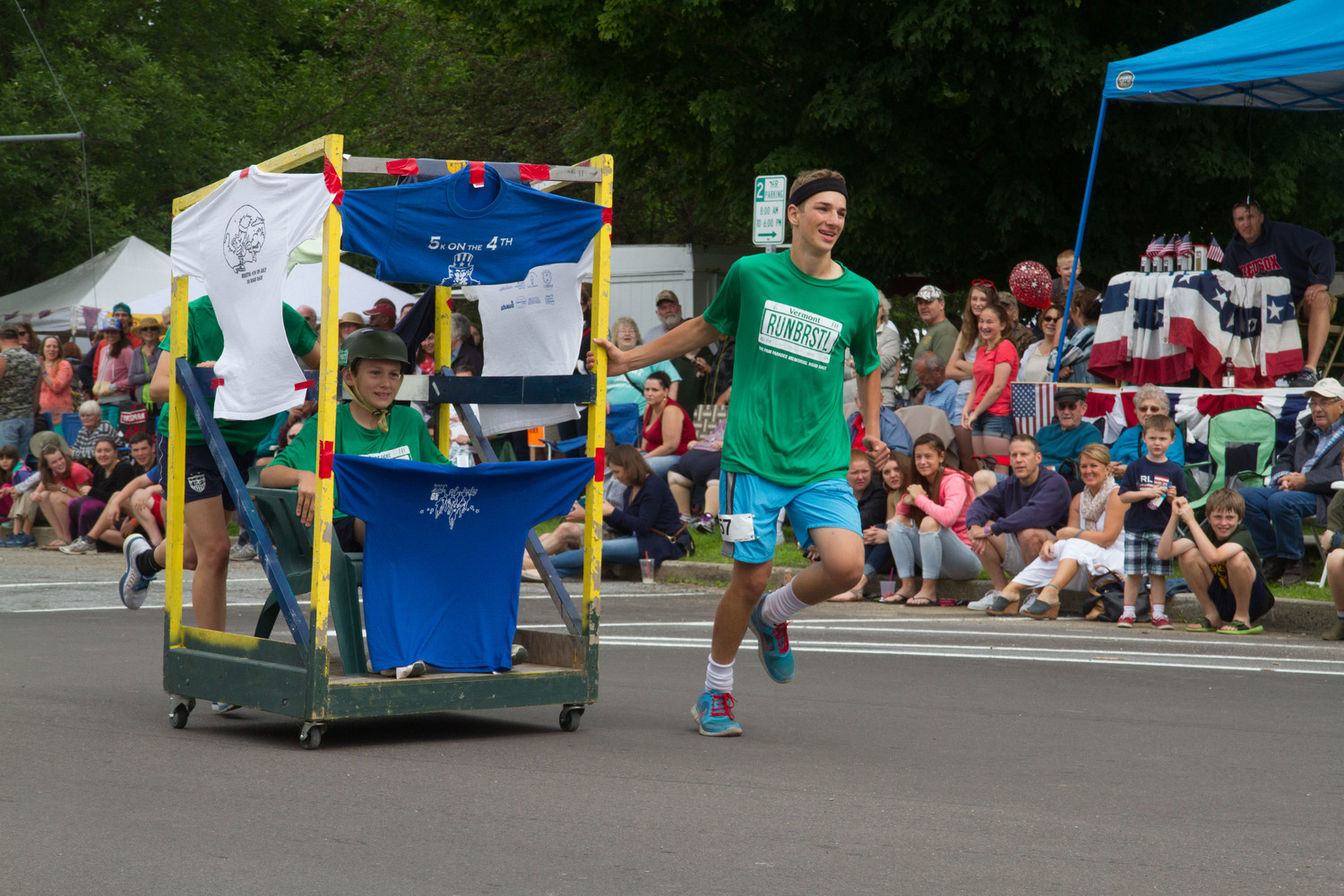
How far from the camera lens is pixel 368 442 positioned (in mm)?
7012

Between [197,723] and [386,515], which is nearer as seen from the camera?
[386,515]

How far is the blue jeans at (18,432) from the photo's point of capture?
2070 centimetres

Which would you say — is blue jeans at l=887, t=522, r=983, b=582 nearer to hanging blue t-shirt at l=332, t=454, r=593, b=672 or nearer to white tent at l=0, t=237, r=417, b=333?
hanging blue t-shirt at l=332, t=454, r=593, b=672

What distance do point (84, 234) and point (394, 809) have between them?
34919 mm

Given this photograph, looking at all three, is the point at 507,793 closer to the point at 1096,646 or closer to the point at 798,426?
the point at 798,426

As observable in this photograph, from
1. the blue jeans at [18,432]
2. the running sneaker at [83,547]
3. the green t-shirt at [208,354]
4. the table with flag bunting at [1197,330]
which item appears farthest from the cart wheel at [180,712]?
the blue jeans at [18,432]

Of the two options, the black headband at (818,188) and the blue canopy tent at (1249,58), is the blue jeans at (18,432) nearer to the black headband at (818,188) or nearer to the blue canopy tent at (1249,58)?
the blue canopy tent at (1249,58)

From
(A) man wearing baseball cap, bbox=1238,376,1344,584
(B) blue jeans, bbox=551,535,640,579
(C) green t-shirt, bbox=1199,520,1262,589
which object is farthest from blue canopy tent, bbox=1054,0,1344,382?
(B) blue jeans, bbox=551,535,640,579

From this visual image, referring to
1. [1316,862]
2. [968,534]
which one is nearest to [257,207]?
[1316,862]

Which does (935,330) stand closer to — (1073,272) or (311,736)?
(1073,272)

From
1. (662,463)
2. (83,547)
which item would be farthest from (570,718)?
(83,547)

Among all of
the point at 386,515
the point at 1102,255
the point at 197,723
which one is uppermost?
the point at 1102,255

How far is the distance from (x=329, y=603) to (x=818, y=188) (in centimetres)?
260

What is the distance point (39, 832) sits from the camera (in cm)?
511
